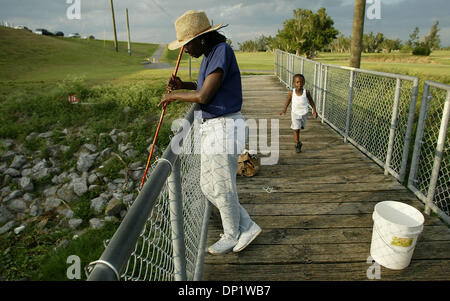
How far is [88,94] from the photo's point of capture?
1494 cm

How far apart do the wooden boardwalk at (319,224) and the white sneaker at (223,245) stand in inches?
2.1

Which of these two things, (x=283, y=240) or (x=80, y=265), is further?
(x=80, y=265)

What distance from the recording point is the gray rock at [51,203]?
28.7ft

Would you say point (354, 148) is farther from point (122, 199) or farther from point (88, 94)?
point (88, 94)

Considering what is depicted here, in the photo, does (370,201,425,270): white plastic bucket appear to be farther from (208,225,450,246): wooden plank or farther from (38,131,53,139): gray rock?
(38,131,53,139): gray rock

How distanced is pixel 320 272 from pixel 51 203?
8.52 metres

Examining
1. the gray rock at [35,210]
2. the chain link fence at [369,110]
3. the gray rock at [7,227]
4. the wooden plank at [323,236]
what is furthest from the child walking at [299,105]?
the gray rock at [7,227]

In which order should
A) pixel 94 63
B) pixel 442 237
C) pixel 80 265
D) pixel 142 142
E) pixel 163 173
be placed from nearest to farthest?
pixel 163 173
pixel 442 237
pixel 80 265
pixel 142 142
pixel 94 63

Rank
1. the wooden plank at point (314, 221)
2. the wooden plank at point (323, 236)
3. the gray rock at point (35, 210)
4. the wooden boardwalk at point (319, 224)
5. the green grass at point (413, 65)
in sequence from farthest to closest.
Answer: the green grass at point (413, 65), the gray rock at point (35, 210), the wooden plank at point (314, 221), the wooden plank at point (323, 236), the wooden boardwalk at point (319, 224)

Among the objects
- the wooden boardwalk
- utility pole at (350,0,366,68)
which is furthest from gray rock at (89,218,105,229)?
utility pole at (350,0,366,68)

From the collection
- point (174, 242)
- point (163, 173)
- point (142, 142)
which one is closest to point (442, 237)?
point (174, 242)

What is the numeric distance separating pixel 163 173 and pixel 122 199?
293 inches

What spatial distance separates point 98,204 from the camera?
27.4ft

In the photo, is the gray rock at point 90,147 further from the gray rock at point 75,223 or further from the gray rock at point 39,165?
the gray rock at point 75,223
